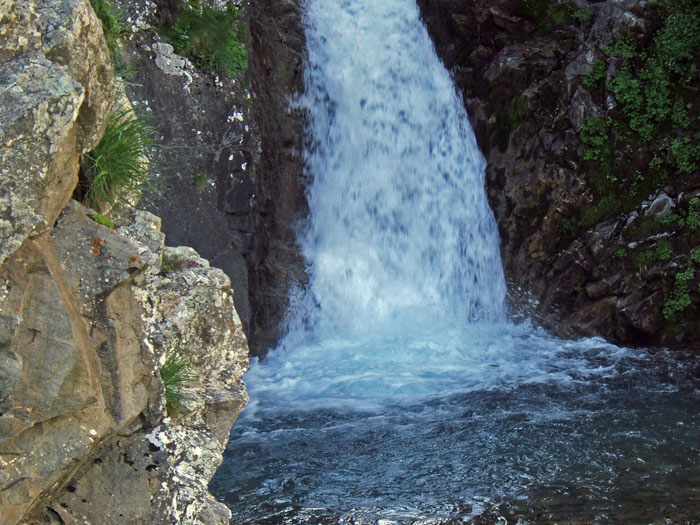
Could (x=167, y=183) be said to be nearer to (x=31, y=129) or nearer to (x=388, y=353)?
(x=388, y=353)

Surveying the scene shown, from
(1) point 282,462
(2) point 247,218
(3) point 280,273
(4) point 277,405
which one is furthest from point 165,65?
(1) point 282,462

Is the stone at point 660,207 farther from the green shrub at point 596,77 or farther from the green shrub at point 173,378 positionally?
the green shrub at point 173,378

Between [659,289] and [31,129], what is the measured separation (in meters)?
7.30

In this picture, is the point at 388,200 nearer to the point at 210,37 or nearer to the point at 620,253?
the point at 620,253

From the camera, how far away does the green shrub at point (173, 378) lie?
3564mm

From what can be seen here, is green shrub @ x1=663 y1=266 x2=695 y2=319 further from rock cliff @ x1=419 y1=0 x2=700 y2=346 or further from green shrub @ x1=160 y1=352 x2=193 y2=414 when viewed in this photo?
green shrub @ x1=160 y1=352 x2=193 y2=414

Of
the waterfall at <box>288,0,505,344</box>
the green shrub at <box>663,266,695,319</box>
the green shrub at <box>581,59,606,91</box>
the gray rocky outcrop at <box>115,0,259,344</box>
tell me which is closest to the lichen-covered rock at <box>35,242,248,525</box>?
the gray rocky outcrop at <box>115,0,259,344</box>

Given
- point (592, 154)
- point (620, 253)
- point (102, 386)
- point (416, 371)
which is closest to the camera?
point (102, 386)

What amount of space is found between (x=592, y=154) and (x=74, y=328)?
23.7 ft

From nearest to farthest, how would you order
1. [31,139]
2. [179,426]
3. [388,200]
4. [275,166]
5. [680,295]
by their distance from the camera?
[31,139]
[179,426]
[680,295]
[275,166]
[388,200]

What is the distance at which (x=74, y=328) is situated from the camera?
113 inches

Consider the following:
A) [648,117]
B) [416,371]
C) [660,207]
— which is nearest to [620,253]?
[660,207]

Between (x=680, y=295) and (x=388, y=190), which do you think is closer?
(x=680, y=295)

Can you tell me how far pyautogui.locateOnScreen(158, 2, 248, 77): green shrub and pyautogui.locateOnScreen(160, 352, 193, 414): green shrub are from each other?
4.80 metres
